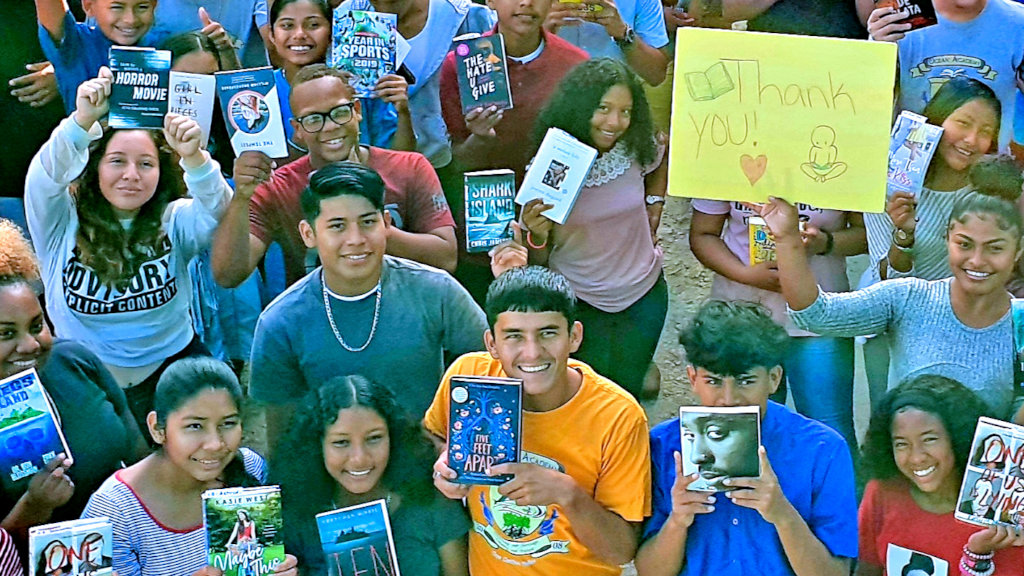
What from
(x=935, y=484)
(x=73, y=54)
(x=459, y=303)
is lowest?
(x=935, y=484)

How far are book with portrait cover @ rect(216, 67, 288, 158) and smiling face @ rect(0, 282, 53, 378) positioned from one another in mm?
654

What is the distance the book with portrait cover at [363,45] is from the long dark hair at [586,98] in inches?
16.7

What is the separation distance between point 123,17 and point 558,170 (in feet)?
3.82

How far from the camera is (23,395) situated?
3428 mm

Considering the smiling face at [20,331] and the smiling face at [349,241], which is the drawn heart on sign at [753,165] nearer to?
the smiling face at [349,241]

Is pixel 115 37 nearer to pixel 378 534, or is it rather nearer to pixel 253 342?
pixel 253 342

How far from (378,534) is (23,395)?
3.15 feet

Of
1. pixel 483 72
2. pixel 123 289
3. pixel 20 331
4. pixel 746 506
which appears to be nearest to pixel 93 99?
pixel 123 289

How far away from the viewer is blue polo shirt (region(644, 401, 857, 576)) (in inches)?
134

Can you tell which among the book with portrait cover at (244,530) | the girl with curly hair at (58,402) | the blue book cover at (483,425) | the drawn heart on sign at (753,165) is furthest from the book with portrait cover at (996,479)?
the girl with curly hair at (58,402)

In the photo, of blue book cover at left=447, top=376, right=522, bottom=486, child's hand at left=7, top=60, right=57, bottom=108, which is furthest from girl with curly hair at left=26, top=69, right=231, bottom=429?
blue book cover at left=447, top=376, right=522, bottom=486

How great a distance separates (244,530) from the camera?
3.45 m

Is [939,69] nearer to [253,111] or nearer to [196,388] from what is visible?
[253,111]

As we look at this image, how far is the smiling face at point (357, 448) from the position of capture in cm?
345
